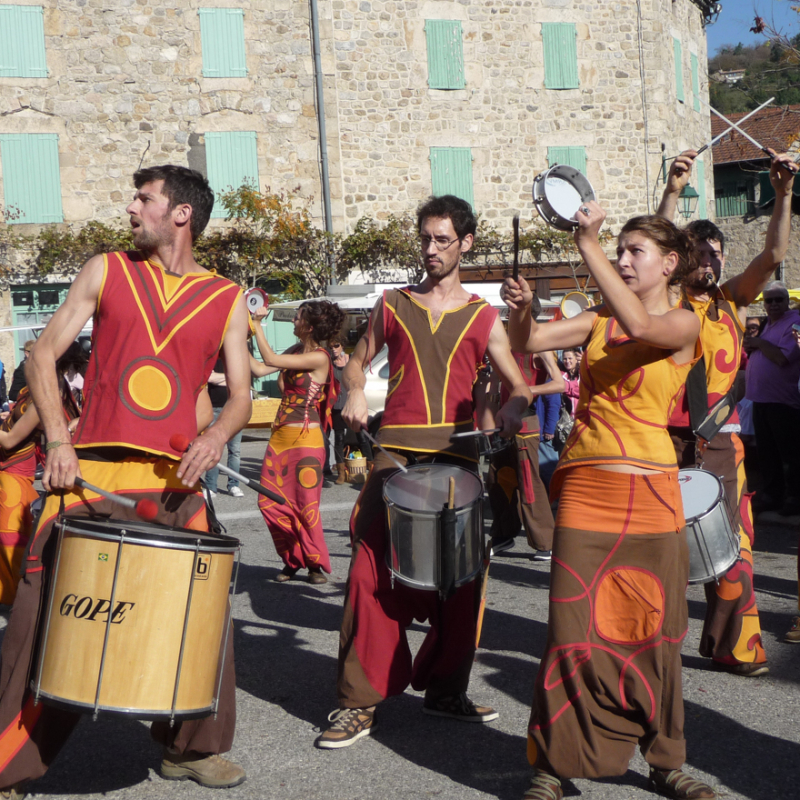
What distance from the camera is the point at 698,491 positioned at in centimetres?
428

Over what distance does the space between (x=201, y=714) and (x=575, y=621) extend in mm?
1217

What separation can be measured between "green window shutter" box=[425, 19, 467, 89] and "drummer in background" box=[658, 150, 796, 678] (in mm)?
19473

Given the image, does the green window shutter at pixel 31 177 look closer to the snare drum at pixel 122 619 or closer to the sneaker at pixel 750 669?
the sneaker at pixel 750 669

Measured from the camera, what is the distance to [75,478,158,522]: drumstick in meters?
3.11

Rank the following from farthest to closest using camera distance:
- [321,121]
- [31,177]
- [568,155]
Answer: [568,155], [321,121], [31,177]

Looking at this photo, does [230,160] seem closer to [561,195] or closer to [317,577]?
[317,577]

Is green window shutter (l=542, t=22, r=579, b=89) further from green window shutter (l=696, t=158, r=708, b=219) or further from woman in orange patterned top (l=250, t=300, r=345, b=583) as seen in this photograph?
woman in orange patterned top (l=250, t=300, r=345, b=583)

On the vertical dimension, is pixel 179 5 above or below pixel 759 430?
above

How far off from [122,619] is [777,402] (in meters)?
7.19

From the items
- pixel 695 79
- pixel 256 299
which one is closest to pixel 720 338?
pixel 256 299

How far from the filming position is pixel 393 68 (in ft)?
75.8

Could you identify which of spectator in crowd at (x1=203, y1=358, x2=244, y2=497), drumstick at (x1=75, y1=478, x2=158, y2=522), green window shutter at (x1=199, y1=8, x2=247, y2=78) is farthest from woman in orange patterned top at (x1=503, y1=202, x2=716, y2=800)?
green window shutter at (x1=199, y1=8, x2=247, y2=78)

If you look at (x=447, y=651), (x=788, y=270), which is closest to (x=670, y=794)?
(x=447, y=651)

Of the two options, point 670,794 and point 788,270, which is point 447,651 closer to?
point 670,794
